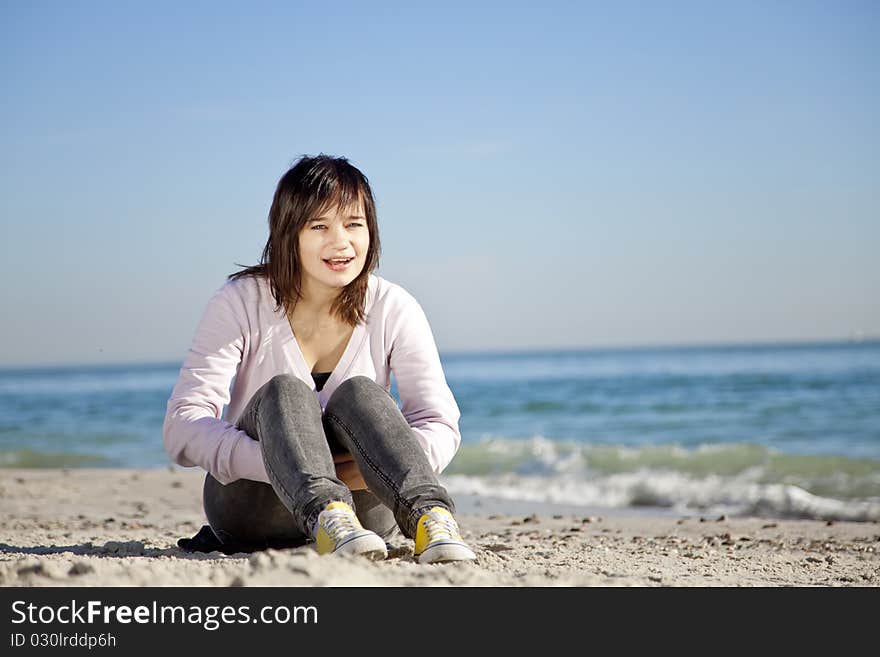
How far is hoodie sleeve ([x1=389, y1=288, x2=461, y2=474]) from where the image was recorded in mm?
2990

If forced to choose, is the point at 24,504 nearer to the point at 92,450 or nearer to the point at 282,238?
the point at 282,238

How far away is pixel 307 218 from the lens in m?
3.11

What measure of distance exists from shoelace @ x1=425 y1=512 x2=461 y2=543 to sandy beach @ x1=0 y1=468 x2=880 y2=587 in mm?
103

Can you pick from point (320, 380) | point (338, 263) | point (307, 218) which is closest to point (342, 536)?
point (320, 380)

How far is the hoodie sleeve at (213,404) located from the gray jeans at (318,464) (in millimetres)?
94

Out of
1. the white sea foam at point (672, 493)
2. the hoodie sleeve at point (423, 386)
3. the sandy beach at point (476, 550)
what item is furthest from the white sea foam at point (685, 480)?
the hoodie sleeve at point (423, 386)

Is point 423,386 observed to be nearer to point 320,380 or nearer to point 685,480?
point 320,380

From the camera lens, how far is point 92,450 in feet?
39.7

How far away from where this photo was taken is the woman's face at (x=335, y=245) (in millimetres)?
3133

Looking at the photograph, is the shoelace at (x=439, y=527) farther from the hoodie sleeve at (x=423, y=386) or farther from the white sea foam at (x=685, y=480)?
the white sea foam at (x=685, y=480)

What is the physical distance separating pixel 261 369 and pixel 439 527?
1024 mm

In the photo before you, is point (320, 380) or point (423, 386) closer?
point (423, 386)
